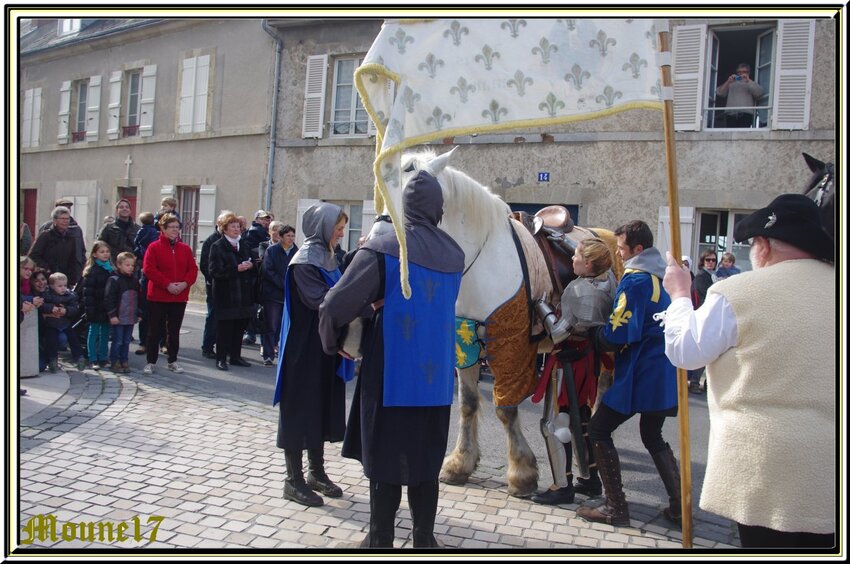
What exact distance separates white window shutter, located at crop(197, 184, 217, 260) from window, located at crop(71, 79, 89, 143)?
5.08m

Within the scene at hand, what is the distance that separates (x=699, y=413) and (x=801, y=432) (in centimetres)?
489

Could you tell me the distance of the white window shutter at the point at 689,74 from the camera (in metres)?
11.4

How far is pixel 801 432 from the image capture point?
7.42 ft

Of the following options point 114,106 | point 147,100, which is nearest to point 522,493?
point 147,100

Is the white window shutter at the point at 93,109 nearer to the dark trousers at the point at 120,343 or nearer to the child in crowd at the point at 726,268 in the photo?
the dark trousers at the point at 120,343

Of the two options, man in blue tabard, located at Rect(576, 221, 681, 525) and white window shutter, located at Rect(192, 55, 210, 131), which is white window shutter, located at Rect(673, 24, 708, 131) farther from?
white window shutter, located at Rect(192, 55, 210, 131)

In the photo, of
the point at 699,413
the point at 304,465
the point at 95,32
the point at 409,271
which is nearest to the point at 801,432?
the point at 409,271

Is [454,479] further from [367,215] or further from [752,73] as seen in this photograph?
[752,73]

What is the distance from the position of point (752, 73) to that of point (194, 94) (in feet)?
38.0

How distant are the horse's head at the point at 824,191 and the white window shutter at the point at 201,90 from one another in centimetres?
1491

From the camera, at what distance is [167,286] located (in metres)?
7.20

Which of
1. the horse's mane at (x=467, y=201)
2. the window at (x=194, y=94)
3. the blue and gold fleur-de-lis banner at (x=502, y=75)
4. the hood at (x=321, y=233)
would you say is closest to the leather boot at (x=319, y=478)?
the hood at (x=321, y=233)

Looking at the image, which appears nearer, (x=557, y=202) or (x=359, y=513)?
(x=359, y=513)
